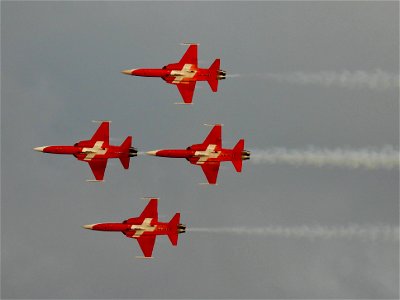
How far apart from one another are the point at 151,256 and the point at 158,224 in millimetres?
3183

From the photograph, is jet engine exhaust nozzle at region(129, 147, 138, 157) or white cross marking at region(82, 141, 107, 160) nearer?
jet engine exhaust nozzle at region(129, 147, 138, 157)

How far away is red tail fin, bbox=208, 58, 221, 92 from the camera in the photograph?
131 metres

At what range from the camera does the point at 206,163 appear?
133125 millimetres

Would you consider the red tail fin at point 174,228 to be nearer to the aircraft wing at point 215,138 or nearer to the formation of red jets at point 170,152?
the formation of red jets at point 170,152

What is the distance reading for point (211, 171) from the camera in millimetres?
133250

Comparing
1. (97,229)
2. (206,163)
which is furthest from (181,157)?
(97,229)

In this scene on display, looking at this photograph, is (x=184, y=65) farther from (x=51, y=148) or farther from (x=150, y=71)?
(x=51, y=148)

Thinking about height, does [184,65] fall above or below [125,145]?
above

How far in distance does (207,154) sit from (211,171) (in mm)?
1659

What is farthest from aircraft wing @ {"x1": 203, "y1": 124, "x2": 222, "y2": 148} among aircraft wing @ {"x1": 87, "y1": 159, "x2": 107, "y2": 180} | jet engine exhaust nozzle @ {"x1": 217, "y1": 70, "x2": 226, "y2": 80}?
aircraft wing @ {"x1": 87, "y1": 159, "x2": 107, "y2": 180}

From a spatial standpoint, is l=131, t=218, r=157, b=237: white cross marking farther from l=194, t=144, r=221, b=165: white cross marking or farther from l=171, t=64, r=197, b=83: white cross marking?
l=171, t=64, r=197, b=83: white cross marking

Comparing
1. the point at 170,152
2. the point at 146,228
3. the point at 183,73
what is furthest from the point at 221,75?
the point at 146,228

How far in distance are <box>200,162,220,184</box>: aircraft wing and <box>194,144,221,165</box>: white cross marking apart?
1.61ft

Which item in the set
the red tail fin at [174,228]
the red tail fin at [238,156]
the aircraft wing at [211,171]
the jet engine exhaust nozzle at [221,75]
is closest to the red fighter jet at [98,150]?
the red tail fin at [174,228]
